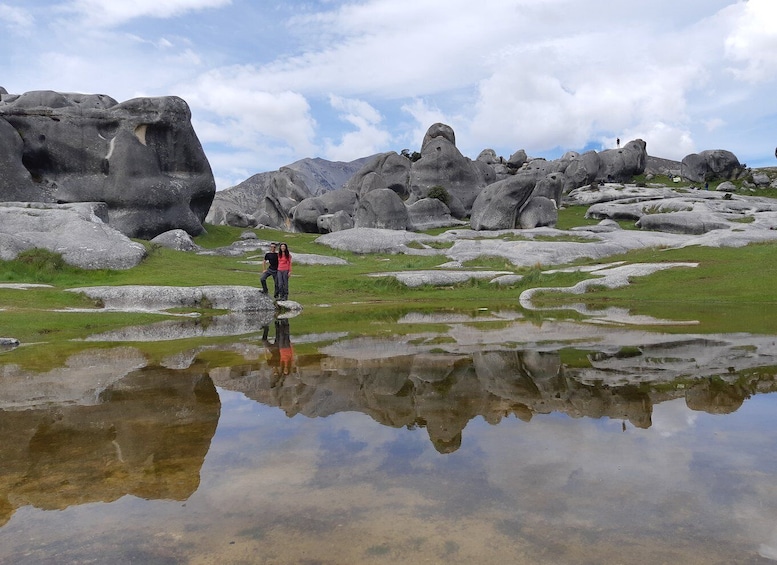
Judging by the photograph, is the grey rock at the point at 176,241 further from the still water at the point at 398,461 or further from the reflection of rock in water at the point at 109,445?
the reflection of rock in water at the point at 109,445

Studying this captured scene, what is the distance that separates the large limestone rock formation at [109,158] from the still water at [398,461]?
4076cm

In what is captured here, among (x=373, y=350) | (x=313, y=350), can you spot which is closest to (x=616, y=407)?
(x=373, y=350)

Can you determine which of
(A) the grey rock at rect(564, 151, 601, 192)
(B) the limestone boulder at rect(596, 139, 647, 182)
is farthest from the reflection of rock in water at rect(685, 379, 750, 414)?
(B) the limestone boulder at rect(596, 139, 647, 182)

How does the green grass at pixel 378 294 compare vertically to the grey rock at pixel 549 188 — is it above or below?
below

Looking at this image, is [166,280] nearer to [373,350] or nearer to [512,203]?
[373,350]

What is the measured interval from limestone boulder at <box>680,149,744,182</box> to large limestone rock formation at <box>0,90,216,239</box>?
3763 inches

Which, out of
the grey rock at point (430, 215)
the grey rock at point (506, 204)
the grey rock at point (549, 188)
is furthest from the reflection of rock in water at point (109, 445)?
the grey rock at point (549, 188)

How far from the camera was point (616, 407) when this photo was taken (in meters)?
10.2

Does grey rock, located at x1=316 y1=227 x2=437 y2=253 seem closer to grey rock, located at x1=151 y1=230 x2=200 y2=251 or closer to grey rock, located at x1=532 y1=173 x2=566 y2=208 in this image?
grey rock, located at x1=151 y1=230 x2=200 y2=251

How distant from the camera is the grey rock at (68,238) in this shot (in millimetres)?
34125

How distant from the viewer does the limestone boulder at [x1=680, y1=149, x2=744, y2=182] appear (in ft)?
380

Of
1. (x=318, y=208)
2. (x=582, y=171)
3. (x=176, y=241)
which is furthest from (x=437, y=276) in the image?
(x=582, y=171)

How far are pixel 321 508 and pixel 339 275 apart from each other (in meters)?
31.6

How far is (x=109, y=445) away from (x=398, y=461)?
411cm
